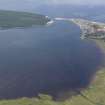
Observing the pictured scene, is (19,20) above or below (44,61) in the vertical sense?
above

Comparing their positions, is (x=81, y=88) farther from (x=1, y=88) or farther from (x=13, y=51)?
(x=13, y=51)

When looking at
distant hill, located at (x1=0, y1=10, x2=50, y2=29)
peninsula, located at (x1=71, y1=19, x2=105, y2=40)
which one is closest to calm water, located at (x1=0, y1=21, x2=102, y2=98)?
peninsula, located at (x1=71, y1=19, x2=105, y2=40)

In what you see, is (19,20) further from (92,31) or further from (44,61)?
(44,61)

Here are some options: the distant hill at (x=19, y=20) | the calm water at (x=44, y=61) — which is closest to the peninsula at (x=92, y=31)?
the calm water at (x=44, y=61)

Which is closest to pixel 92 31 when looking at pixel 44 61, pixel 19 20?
pixel 19 20

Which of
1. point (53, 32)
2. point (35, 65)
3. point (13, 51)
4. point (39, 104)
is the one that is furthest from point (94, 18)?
point (39, 104)

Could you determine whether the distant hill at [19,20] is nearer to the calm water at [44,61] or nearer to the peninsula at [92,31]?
the calm water at [44,61]

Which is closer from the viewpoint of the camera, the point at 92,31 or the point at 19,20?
the point at 92,31
